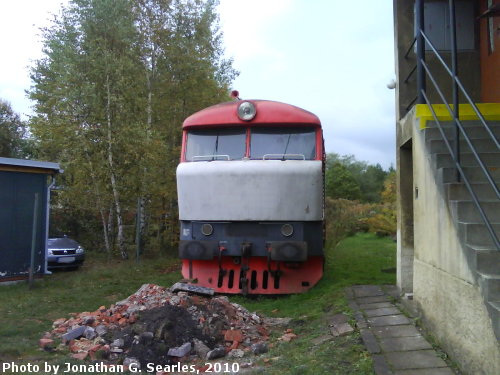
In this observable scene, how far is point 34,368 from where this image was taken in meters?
4.74

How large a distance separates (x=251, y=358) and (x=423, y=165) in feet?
9.47

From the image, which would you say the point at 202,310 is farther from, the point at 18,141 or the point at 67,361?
the point at 18,141

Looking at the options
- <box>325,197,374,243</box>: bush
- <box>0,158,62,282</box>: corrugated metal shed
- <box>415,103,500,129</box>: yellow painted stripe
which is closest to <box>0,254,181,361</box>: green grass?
<box>0,158,62,282</box>: corrugated metal shed

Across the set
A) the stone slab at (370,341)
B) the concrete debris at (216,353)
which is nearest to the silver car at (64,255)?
the concrete debris at (216,353)

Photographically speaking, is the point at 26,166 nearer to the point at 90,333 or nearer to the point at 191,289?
the point at 191,289

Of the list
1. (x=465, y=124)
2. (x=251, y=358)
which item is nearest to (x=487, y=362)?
(x=251, y=358)

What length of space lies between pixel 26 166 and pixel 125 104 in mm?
4806

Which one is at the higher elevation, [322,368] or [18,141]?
[18,141]

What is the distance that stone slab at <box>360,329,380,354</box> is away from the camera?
4.45 m

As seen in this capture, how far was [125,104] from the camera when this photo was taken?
48.3ft

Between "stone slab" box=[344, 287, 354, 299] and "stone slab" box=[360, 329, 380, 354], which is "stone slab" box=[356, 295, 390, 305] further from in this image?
"stone slab" box=[360, 329, 380, 354]

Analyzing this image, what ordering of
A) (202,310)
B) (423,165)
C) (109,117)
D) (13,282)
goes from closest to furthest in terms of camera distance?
(423,165) < (202,310) < (13,282) < (109,117)

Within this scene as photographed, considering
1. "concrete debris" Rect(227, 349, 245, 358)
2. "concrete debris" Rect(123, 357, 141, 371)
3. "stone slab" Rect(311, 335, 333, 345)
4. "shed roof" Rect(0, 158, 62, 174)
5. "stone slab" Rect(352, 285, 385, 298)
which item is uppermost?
"shed roof" Rect(0, 158, 62, 174)

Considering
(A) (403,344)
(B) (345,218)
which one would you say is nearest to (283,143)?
(A) (403,344)
